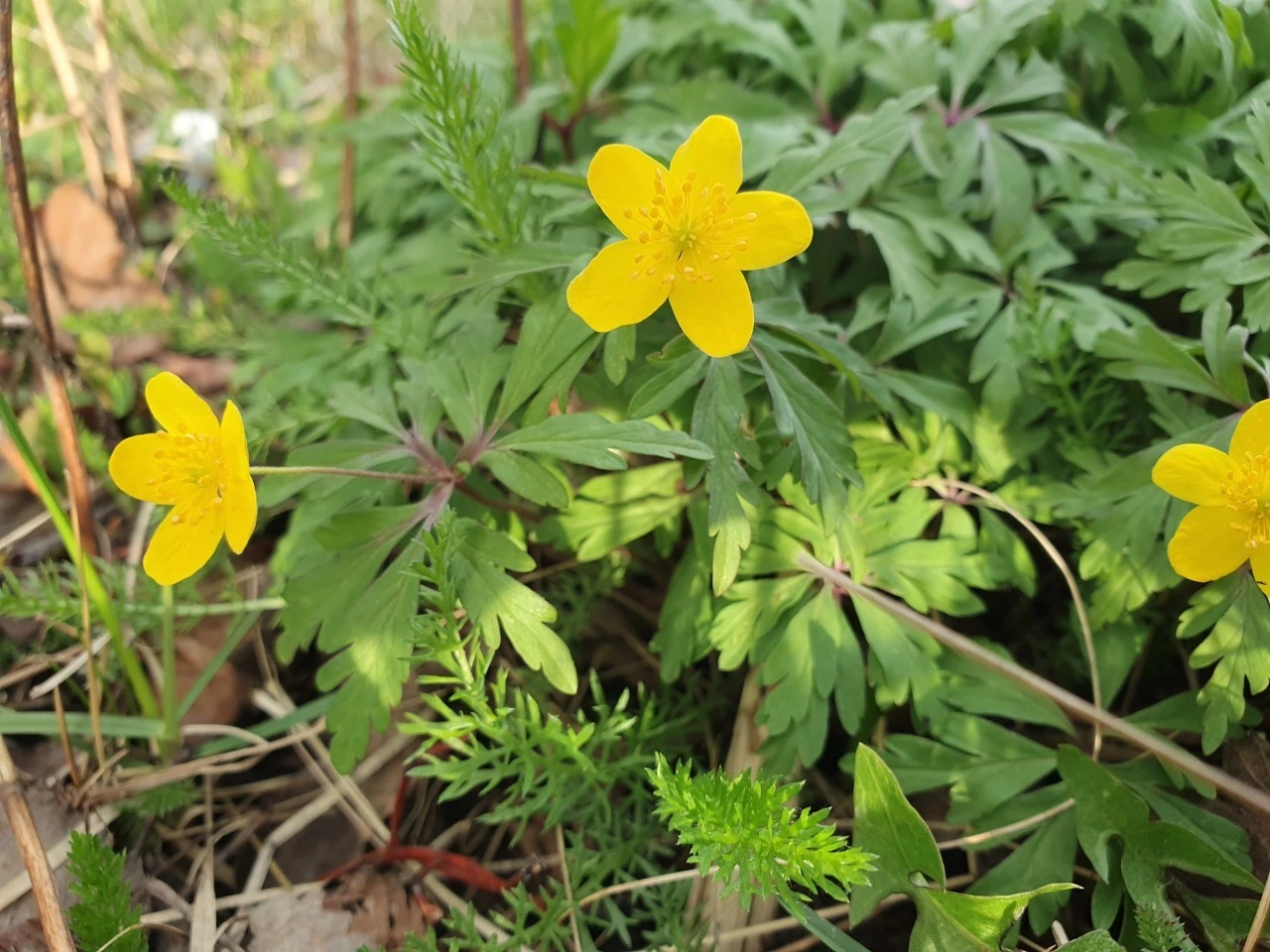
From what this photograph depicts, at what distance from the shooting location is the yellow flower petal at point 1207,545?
1.37m

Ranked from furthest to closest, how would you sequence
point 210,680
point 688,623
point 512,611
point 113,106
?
point 113,106
point 210,680
point 688,623
point 512,611

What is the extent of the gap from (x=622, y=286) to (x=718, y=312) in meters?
0.17

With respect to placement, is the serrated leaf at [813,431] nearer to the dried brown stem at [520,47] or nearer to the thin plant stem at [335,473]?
the thin plant stem at [335,473]

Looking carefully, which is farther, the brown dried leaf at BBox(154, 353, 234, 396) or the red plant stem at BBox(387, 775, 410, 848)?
the brown dried leaf at BBox(154, 353, 234, 396)

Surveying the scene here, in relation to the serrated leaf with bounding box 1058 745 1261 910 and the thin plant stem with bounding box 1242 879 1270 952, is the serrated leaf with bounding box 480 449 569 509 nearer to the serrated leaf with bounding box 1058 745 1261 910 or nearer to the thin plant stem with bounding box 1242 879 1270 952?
the serrated leaf with bounding box 1058 745 1261 910

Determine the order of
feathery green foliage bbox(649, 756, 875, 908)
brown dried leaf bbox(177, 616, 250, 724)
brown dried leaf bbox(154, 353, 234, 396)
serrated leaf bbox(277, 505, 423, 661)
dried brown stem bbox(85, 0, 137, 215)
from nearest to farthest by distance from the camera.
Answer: feathery green foliage bbox(649, 756, 875, 908) → serrated leaf bbox(277, 505, 423, 661) → brown dried leaf bbox(177, 616, 250, 724) → brown dried leaf bbox(154, 353, 234, 396) → dried brown stem bbox(85, 0, 137, 215)

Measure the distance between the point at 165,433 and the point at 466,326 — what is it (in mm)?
583

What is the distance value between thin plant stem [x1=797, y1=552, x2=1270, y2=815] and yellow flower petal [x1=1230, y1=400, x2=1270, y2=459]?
520 millimetres

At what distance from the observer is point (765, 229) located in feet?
4.60

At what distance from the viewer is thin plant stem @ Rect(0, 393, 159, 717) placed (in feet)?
5.49

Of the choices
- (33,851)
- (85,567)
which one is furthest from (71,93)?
(33,851)

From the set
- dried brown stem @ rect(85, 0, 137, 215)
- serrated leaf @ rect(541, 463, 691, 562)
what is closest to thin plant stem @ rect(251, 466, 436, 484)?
serrated leaf @ rect(541, 463, 691, 562)

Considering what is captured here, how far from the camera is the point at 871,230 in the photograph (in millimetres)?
1882

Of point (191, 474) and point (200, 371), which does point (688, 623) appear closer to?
point (191, 474)
